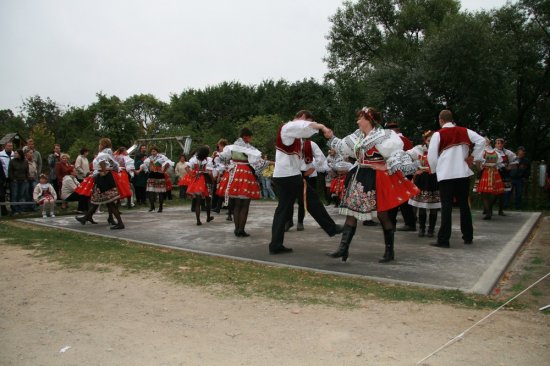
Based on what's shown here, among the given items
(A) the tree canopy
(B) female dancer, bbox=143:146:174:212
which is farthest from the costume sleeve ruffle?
(A) the tree canopy

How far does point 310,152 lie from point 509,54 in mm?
17381

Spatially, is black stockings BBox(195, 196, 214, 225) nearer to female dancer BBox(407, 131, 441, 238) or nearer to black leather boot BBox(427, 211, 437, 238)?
female dancer BBox(407, 131, 441, 238)

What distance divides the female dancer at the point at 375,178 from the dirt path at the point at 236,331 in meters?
1.89

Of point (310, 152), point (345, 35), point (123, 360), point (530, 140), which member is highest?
point (345, 35)

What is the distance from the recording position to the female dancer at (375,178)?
645 centimetres

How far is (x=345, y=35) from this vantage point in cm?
3609

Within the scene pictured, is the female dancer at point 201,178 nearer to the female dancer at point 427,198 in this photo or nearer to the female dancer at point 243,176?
the female dancer at point 243,176

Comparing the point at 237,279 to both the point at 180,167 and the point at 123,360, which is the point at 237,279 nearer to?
the point at 123,360

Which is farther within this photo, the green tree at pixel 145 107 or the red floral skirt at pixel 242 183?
the green tree at pixel 145 107

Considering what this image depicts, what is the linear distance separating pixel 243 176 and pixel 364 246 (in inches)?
103

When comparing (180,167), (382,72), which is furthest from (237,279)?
(382,72)

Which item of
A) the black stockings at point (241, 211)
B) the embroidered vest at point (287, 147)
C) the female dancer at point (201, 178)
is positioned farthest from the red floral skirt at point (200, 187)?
the embroidered vest at point (287, 147)

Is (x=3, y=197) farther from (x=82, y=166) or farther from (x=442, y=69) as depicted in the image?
(x=442, y=69)

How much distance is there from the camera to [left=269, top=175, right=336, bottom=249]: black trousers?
7355 millimetres
